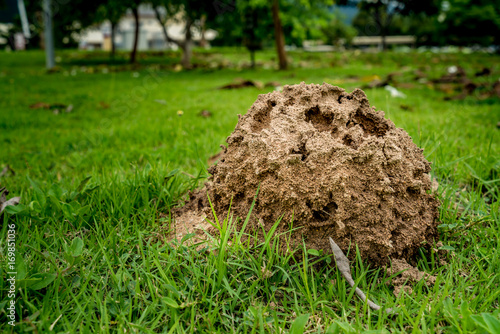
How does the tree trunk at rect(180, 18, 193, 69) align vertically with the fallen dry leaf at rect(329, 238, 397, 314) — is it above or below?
above

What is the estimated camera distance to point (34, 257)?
1.72 meters

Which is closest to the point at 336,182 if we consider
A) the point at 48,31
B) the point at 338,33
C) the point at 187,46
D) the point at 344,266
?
the point at 344,266

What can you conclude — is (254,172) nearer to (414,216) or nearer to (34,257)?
(414,216)

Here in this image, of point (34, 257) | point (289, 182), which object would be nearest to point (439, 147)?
point (289, 182)

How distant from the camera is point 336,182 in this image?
165cm

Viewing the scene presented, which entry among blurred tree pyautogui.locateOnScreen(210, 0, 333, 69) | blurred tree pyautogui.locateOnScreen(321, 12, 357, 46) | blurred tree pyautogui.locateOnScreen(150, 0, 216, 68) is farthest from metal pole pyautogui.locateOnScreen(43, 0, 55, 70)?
blurred tree pyautogui.locateOnScreen(321, 12, 357, 46)

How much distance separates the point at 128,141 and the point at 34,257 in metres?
2.36

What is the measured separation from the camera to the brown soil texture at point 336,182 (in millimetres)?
1664

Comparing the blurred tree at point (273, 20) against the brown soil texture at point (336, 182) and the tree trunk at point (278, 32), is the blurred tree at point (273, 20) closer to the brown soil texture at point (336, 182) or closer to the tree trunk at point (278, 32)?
the tree trunk at point (278, 32)

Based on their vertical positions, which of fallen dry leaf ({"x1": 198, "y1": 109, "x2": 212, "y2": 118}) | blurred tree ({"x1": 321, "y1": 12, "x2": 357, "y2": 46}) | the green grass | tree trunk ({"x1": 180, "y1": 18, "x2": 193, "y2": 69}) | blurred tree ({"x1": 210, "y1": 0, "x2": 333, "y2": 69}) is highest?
blurred tree ({"x1": 321, "y1": 12, "x2": 357, "y2": 46})

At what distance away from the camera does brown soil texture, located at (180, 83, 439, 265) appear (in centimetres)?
166

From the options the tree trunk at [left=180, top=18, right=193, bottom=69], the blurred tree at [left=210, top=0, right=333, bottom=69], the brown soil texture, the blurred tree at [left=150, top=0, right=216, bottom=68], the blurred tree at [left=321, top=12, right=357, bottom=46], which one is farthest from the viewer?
the blurred tree at [left=321, top=12, right=357, bottom=46]

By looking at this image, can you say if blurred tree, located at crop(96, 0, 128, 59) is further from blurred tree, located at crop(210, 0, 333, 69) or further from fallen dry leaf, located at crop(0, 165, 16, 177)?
fallen dry leaf, located at crop(0, 165, 16, 177)

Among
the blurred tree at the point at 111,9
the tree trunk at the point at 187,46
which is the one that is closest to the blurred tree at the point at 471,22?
the tree trunk at the point at 187,46
